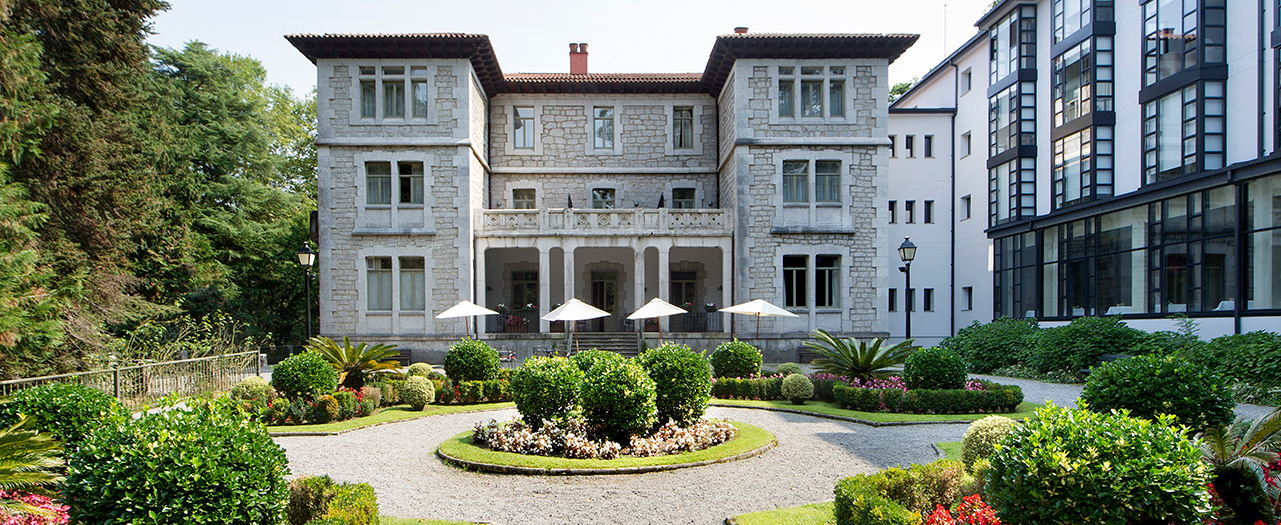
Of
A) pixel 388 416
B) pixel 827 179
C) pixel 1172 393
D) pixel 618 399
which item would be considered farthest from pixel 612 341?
pixel 1172 393

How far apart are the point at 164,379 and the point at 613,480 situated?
1275 cm

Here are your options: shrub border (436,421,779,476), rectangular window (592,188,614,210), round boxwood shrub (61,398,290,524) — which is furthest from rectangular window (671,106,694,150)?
round boxwood shrub (61,398,290,524)

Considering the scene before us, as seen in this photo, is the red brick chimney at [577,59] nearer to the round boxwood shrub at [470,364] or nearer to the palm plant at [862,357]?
the round boxwood shrub at [470,364]

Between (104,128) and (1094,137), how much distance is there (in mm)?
29025

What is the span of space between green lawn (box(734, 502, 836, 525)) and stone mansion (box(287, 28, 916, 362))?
17.4 metres

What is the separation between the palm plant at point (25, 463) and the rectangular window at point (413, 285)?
17923mm

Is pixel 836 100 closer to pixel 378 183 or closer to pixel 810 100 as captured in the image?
pixel 810 100

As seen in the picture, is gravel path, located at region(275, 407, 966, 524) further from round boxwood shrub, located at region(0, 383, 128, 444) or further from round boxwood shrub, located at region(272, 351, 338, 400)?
round boxwood shrub, located at region(0, 383, 128, 444)

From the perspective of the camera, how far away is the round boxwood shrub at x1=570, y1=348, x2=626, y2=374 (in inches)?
393

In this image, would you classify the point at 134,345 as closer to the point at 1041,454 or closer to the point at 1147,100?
the point at 1041,454

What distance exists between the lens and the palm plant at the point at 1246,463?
550 cm

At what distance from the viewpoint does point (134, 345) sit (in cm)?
2300

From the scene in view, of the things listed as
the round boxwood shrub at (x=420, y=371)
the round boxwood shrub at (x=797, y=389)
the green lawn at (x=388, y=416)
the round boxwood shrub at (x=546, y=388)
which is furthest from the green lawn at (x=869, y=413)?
the round boxwood shrub at (x=420, y=371)

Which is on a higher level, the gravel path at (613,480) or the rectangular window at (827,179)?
the rectangular window at (827,179)
